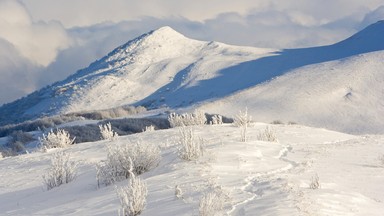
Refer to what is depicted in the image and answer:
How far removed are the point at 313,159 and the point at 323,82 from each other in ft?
136

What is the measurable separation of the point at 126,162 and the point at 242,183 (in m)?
2.48

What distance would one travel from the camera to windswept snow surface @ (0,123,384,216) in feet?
24.7

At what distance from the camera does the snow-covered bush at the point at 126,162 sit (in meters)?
10.4

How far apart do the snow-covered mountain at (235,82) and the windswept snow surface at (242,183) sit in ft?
86.2

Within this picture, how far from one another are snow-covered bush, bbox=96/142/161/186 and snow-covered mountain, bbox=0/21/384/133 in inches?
1122

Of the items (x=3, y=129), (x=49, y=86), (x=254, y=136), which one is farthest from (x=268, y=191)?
(x=49, y=86)

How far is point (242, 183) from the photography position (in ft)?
29.0

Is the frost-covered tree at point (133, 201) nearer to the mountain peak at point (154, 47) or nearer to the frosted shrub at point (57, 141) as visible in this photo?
the frosted shrub at point (57, 141)

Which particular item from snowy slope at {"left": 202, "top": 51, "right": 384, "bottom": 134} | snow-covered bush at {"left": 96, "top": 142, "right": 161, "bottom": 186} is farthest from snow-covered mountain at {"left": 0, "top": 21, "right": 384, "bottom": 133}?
snow-covered bush at {"left": 96, "top": 142, "right": 161, "bottom": 186}

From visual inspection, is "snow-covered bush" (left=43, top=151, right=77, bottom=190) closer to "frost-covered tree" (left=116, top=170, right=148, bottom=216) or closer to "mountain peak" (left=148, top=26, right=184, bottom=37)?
"frost-covered tree" (left=116, top=170, right=148, bottom=216)

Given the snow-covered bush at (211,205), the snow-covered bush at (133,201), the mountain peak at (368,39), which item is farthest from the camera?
the mountain peak at (368,39)

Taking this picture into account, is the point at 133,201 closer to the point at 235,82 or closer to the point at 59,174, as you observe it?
the point at 59,174

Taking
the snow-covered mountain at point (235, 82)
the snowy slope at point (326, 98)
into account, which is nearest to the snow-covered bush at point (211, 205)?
the snowy slope at point (326, 98)

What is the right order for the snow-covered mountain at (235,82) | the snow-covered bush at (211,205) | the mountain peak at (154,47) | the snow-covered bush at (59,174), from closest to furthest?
the snow-covered bush at (211,205) < the snow-covered bush at (59,174) < the snow-covered mountain at (235,82) < the mountain peak at (154,47)
